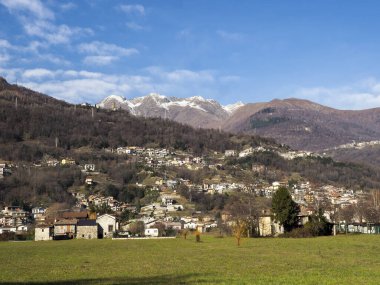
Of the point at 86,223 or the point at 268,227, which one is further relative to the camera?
the point at 86,223

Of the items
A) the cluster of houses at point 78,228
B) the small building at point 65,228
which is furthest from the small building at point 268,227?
the small building at point 65,228

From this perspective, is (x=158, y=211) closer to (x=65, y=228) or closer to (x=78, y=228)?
(x=65, y=228)

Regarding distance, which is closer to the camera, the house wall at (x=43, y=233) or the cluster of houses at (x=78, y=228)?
the house wall at (x=43, y=233)

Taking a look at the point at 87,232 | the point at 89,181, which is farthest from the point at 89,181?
the point at 87,232

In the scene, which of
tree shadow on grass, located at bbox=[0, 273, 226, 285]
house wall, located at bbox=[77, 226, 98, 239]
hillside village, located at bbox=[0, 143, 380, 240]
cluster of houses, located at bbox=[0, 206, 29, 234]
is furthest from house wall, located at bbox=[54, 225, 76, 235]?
tree shadow on grass, located at bbox=[0, 273, 226, 285]

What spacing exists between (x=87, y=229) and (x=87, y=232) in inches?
30.6

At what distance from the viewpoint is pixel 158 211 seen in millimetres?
135000

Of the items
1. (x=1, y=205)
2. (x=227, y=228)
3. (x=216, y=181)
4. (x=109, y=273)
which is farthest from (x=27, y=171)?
(x=109, y=273)

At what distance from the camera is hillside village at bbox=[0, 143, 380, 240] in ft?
308

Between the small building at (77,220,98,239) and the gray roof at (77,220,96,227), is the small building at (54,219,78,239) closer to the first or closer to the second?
the gray roof at (77,220,96,227)

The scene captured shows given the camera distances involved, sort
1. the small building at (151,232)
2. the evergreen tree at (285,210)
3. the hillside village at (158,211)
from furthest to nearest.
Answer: the small building at (151,232) < the hillside village at (158,211) < the evergreen tree at (285,210)

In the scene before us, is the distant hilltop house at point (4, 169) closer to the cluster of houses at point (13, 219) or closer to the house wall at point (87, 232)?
the cluster of houses at point (13, 219)

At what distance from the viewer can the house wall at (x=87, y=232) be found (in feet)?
315

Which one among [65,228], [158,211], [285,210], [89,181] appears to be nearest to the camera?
[285,210]
